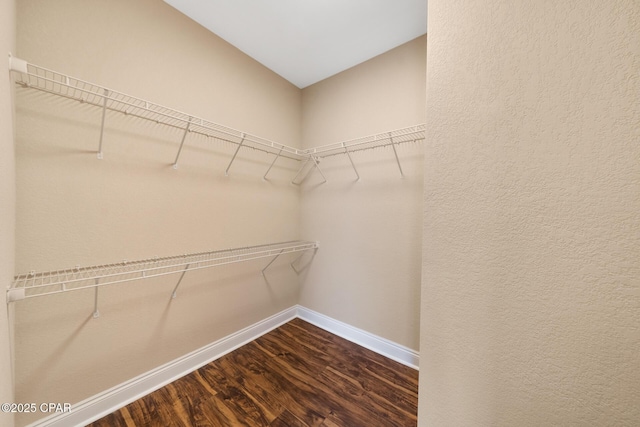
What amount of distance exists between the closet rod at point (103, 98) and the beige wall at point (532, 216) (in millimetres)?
1346

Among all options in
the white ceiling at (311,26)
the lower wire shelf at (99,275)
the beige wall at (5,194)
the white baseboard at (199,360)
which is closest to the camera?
the beige wall at (5,194)

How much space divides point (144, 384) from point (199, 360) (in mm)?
302

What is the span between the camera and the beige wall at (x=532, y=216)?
53 centimetres

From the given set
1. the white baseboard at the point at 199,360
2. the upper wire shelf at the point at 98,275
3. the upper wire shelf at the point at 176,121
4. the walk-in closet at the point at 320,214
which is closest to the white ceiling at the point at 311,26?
the walk-in closet at the point at 320,214

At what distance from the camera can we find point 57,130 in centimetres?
99

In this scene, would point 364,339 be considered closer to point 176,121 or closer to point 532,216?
point 532,216

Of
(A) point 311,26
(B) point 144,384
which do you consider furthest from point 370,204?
(B) point 144,384

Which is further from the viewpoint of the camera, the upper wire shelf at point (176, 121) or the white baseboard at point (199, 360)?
the white baseboard at point (199, 360)

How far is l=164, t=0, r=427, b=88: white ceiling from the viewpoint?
4.31 feet

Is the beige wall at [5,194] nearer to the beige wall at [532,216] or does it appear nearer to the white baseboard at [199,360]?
the white baseboard at [199,360]

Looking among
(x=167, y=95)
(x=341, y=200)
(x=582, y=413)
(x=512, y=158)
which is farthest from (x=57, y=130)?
(x=582, y=413)

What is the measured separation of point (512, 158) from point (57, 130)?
1899mm

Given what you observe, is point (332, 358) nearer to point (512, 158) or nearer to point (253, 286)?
point (253, 286)

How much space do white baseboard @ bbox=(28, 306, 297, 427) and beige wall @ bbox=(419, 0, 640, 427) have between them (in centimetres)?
139
